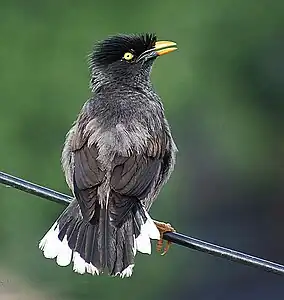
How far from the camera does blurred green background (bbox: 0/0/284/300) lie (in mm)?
9766

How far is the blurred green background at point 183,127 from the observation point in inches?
384

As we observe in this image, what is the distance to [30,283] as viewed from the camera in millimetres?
8789

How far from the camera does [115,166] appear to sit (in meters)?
5.20

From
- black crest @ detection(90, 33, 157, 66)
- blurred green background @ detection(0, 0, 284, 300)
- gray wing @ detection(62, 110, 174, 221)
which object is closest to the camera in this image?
gray wing @ detection(62, 110, 174, 221)

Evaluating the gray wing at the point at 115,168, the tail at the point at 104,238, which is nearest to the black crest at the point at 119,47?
the gray wing at the point at 115,168

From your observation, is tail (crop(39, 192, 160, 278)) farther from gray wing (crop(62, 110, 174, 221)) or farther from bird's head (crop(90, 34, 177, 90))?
bird's head (crop(90, 34, 177, 90))

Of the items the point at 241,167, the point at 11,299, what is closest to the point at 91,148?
the point at 11,299

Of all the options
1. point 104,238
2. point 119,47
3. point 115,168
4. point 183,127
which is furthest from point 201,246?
point 183,127

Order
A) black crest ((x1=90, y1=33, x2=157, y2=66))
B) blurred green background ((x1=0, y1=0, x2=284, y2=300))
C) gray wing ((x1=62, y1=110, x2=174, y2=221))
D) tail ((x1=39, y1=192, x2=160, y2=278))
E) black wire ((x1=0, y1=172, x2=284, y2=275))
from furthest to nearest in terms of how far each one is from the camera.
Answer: blurred green background ((x1=0, y1=0, x2=284, y2=300)) → black crest ((x1=90, y1=33, x2=157, y2=66)) → gray wing ((x1=62, y1=110, x2=174, y2=221)) → tail ((x1=39, y1=192, x2=160, y2=278)) → black wire ((x1=0, y1=172, x2=284, y2=275))

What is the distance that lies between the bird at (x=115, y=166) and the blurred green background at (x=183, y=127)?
10.6ft

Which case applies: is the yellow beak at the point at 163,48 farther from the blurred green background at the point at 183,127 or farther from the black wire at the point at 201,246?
the blurred green background at the point at 183,127

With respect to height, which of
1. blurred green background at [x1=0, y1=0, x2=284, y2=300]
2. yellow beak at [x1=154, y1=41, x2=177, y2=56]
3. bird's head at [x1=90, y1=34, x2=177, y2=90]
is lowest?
blurred green background at [x1=0, y1=0, x2=284, y2=300]

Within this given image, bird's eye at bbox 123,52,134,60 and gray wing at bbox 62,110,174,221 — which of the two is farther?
bird's eye at bbox 123,52,134,60

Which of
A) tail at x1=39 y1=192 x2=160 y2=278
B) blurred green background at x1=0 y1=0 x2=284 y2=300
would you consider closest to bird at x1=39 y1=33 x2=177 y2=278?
tail at x1=39 y1=192 x2=160 y2=278
